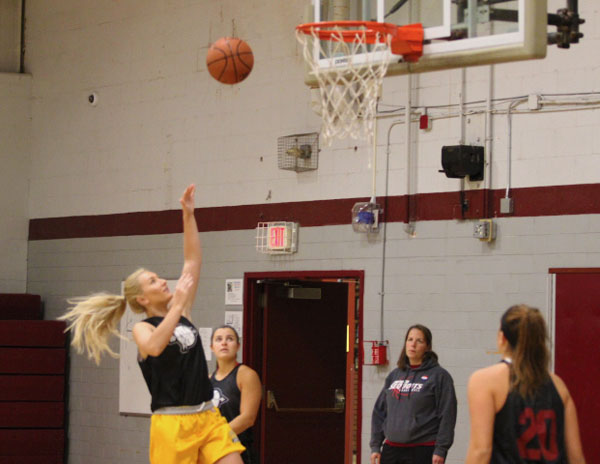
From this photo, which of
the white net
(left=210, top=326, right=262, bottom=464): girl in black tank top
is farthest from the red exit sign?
the white net

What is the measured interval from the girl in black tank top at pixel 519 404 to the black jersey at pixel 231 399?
3255 mm

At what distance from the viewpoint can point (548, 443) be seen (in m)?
4.35

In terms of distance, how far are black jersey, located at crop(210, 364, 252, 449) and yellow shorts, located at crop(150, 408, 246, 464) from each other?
1.78m

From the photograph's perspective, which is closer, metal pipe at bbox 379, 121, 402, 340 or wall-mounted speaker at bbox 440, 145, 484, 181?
wall-mounted speaker at bbox 440, 145, 484, 181

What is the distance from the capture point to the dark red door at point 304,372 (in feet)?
32.8

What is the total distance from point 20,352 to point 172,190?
2494 millimetres

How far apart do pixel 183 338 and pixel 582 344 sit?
369cm

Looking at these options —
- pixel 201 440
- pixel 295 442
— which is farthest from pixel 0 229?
pixel 201 440

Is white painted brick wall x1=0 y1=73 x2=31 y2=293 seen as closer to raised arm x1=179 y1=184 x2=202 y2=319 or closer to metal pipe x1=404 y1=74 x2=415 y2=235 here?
metal pipe x1=404 y1=74 x2=415 y2=235

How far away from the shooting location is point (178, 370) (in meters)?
5.41

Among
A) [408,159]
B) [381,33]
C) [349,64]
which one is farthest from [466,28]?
[408,159]

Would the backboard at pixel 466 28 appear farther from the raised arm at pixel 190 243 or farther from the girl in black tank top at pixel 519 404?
the girl in black tank top at pixel 519 404

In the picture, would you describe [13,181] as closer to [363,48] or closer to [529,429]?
[363,48]

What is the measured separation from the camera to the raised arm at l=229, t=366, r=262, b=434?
7199mm
